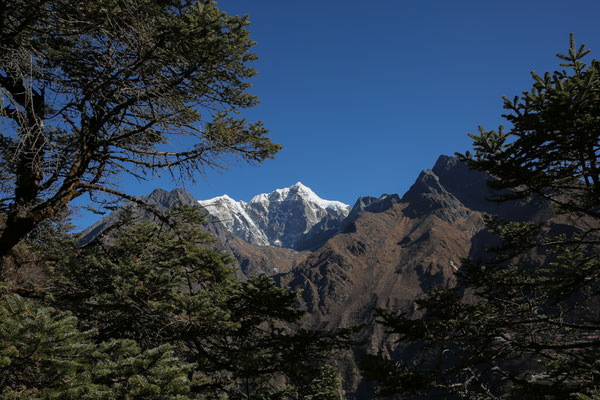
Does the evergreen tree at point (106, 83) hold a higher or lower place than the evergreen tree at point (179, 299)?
higher

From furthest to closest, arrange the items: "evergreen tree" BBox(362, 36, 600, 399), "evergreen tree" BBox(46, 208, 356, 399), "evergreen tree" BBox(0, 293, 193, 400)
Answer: "evergreen tree" BBox(46, 208, 356, 399) → "evergreen tree" BBox(362, 36, 600, 399) → "evergreen tree" BBox(0, 293, 193, 400)

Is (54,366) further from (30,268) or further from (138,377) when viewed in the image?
(30,268)

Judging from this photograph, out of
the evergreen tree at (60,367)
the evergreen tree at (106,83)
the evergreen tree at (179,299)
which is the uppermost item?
the evergreen tree at (106,83)

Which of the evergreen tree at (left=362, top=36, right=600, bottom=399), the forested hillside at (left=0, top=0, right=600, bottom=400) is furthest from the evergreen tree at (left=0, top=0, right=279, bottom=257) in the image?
the evergreen tree at (left=362, top=36, right=600, bottom=399)

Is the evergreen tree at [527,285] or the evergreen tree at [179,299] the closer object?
the evergreen tree at [527,285]

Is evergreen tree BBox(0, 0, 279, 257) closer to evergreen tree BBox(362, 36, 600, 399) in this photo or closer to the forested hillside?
the forested hillside

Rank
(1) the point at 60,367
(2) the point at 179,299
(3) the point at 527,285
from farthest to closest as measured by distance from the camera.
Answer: (3) the point at 527,285
(2) the point at 179,299
(1) the point at 60,367

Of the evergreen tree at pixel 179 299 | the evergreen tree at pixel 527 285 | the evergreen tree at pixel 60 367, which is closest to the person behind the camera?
the evergreen tree at pixel 60 367

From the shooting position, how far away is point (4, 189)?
637 centimetres

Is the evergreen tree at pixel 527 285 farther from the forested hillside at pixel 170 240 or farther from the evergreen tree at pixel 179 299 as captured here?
the evergreen tree at pixel 179 299

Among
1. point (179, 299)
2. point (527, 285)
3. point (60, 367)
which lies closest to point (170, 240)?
point (179, 299)

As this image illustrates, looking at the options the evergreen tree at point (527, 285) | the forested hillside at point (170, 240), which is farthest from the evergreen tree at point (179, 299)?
the evergreen tree at point (527, 285)

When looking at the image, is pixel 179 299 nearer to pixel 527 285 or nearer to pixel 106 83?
pixel 106 83

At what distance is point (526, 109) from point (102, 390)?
8925 mm
